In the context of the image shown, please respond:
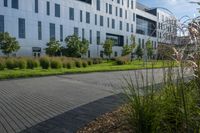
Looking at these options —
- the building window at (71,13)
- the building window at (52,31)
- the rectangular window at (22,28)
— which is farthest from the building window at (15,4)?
the building window at (71,13)

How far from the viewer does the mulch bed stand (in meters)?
4.95

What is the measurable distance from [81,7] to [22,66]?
36.4 meters

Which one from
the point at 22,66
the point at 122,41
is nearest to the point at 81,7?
the point at 122,41

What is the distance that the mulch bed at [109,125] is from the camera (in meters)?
4.95

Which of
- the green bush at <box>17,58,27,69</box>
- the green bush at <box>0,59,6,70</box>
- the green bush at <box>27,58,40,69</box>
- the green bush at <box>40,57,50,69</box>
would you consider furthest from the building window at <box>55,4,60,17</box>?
the green bush at <box>0,59,6,70</box>

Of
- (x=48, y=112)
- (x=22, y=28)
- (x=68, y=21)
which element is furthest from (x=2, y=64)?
(x=68, y=21)

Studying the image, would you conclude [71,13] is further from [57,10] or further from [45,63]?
[45,63]

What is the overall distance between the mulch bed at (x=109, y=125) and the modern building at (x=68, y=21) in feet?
134

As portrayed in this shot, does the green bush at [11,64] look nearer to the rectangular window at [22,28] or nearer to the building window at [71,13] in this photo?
the rectangular window at [22,28]

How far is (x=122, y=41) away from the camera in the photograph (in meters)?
76.6

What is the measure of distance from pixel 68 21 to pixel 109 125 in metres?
53.7

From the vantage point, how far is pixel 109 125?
545 centimetres

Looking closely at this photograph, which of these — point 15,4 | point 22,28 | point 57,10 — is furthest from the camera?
point 57,10

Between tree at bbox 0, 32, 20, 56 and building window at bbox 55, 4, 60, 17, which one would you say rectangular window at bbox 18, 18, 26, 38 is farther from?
building window at bbox 55, 4, 60, 17
